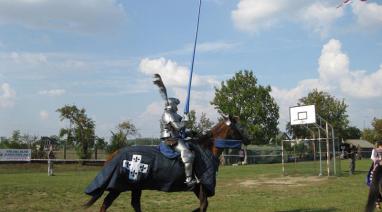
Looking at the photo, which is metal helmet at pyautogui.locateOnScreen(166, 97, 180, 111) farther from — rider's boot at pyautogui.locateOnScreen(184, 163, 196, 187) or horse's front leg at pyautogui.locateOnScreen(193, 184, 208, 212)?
horse's front leg at pyautogui.locateOnScreen(193, 184, 208, 212)

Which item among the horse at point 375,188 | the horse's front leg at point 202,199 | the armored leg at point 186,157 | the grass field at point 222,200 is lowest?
the grass field at point 222,200

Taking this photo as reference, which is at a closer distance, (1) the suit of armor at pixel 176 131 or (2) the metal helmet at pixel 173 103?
(1) the suit of armor at pixel 176 131

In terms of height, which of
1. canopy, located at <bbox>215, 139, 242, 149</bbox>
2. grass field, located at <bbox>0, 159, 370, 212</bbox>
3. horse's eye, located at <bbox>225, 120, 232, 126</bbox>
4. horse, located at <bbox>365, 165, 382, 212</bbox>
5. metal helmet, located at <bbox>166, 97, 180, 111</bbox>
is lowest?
grass field, located at <bbox>0, 159, 370, 212</bbox>

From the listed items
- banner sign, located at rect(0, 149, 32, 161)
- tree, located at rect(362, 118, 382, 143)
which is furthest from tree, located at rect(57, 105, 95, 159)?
tree, located at rect(362, 118, 382, 143)

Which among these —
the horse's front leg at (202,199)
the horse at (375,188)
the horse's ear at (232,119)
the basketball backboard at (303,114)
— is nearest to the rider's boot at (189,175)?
the horse's front leg at (202,199)

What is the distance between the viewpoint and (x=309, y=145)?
54.7 meters

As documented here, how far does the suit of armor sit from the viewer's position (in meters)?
10.8

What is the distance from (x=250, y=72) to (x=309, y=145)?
43.7 ft

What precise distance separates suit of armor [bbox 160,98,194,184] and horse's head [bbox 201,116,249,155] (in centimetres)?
106

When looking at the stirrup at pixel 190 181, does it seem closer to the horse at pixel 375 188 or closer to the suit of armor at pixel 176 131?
the suit of armor at pixel 176 131

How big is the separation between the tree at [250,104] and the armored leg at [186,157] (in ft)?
158

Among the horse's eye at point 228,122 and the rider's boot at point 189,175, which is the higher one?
the horse's eye at point 228,122

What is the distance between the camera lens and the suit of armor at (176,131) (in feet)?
35.6

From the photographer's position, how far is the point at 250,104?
6000 centimetres
